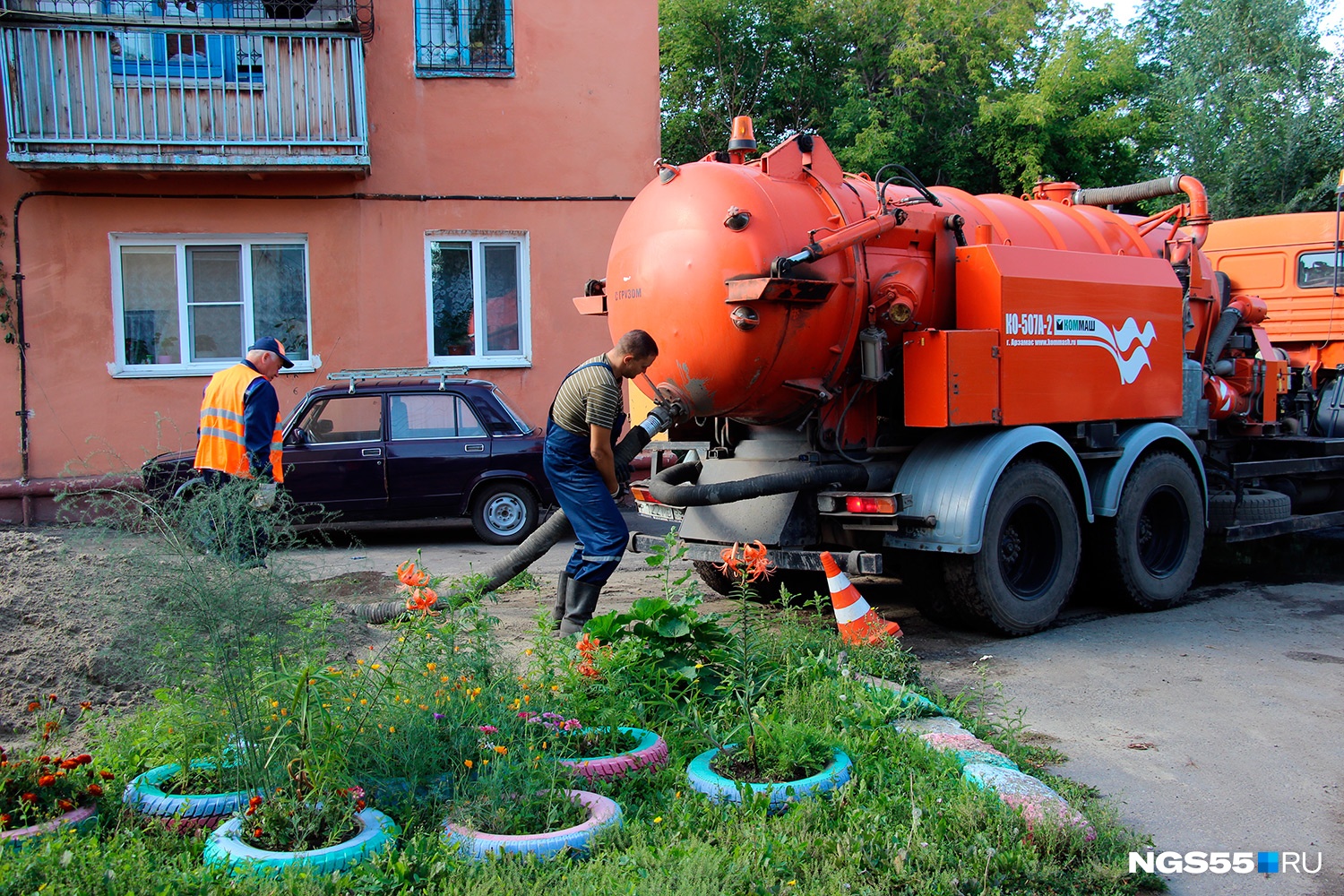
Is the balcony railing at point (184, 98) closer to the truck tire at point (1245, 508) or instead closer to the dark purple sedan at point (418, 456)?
the dark purple sedan at point (418, 456)

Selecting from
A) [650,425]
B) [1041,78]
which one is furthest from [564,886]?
[1041,78]

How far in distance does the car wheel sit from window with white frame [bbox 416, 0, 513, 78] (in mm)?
5687

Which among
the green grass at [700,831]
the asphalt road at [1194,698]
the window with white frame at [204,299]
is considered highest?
the window with white frame at [204,299]

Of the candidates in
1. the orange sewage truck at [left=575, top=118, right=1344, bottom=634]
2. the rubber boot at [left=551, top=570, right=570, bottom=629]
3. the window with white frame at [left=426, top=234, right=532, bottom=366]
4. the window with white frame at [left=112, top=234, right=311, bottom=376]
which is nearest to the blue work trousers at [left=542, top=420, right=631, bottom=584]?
the rubber boot at [left=551, top=570, right=570, bottom=629]

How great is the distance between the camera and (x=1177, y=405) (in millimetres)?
7930

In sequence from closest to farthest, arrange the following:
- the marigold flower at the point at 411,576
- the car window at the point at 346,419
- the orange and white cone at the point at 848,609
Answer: the marigold flower at the point at 411,576 < the orange and white cone at the point at 848,609 < the car window at the point at 346,419

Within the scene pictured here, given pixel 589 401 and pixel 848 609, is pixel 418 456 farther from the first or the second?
pixel 848 609

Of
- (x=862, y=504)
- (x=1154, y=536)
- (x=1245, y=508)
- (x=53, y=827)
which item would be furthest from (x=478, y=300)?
(x=53, y=827)

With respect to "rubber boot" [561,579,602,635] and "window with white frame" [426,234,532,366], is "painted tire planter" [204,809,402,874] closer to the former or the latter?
"rubber boot" [561,579,602,635]

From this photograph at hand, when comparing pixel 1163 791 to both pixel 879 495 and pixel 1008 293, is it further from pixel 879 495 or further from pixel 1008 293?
pixel 1008 293

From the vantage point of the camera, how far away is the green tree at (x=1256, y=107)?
22.7 metres

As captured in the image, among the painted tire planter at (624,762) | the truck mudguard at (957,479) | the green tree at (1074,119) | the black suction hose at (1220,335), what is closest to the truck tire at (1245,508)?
the black suction hose at (1220,335)

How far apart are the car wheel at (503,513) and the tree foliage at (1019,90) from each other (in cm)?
1443

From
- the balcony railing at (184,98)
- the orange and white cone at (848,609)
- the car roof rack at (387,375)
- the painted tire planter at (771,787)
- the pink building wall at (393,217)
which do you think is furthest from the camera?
the pink building wall at (393,217)
